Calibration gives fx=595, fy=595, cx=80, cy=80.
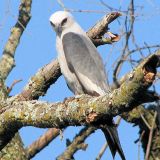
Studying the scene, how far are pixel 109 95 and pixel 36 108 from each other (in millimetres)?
850

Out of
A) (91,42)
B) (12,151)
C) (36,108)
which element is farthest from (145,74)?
Result: (91,42)

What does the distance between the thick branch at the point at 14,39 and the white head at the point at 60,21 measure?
37cm

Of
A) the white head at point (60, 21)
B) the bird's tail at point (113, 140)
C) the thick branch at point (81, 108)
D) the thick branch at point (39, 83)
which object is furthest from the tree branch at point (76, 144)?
the thick branch at point (81, 108)

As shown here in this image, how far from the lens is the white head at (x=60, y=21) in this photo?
6.50m

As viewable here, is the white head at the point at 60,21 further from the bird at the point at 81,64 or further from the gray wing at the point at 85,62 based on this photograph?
the gray wing at the point at 85,62

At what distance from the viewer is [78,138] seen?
6.84 metres

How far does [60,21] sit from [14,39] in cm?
55

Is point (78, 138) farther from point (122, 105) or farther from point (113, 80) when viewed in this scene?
point (122, 105)

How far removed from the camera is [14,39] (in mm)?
6613

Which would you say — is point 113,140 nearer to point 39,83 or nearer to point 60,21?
point 39,83

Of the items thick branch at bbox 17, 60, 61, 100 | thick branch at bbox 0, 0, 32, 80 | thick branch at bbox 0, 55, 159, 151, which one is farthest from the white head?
thick branch at bbox 0, 55, 159, 151

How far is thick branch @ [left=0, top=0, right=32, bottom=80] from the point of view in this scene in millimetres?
5984

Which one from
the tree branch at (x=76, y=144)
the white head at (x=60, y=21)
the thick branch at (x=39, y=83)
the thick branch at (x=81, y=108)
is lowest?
the thick branch at (x=81, y=108)

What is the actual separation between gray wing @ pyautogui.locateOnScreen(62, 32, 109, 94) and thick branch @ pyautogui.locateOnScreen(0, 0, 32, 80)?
604 mm
